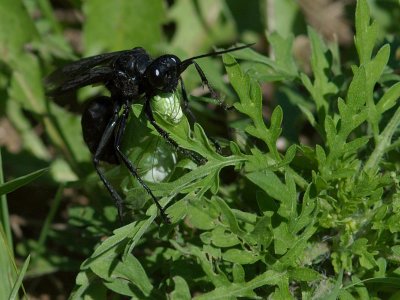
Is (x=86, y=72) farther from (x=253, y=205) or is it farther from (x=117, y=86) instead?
(x=253, y=205)

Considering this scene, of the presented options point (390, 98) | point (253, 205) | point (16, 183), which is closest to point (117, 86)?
point (16, 183)

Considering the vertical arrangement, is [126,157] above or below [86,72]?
below

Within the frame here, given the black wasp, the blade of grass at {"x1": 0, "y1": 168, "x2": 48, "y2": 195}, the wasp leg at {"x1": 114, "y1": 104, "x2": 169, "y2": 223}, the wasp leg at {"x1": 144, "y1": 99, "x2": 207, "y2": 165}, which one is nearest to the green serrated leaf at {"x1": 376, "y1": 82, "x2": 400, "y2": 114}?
the black wasp

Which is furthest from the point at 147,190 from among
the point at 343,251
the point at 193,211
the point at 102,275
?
the point at 343,251

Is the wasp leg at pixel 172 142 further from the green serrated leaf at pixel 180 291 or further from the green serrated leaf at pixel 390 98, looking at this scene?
the green serrated leaf at pixel 390 98

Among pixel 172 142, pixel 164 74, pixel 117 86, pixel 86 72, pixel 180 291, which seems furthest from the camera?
pixel 86 72

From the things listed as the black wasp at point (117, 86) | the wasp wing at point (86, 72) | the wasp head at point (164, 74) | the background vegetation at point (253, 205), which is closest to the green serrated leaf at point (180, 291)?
the background vegetation at point (253, 205)

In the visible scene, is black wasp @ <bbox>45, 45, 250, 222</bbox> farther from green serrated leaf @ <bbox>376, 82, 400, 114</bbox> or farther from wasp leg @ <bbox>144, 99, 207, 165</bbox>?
green serrated leaf @ <bbox>376, 82, 400, 114</bbox>

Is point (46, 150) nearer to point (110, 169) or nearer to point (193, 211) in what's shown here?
point (110, 169)
